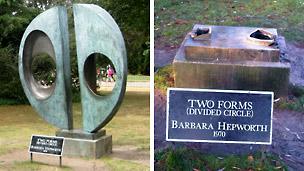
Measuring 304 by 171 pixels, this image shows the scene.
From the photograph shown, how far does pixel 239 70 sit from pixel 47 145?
4315mm

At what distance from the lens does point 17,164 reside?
9117 millimetres

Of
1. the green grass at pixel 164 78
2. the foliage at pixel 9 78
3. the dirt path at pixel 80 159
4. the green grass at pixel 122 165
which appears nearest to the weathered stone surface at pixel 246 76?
the green grass at pixel 164 78

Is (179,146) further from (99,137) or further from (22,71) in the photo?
(22,71)

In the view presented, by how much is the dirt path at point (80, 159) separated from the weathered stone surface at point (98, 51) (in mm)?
671

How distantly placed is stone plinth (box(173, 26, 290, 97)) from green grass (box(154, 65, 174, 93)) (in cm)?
7

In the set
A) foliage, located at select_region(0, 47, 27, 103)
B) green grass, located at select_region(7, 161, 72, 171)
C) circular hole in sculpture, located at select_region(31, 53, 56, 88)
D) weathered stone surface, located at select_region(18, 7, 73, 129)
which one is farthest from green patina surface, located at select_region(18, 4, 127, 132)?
circular hole in sculpture, located at select_region(31, 53, 56, 88)

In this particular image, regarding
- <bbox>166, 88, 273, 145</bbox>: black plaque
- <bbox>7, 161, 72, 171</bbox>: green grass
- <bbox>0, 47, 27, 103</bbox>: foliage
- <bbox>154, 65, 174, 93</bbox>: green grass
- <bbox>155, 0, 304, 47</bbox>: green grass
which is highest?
<bbox>155, 0, 304, 47</bbox>: green grass

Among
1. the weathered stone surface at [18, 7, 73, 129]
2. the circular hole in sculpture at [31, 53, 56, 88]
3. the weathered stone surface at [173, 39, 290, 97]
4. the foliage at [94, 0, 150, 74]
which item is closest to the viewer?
the weathered stone surface at [173, 39, 290, 97]

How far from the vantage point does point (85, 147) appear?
9516 millimetres

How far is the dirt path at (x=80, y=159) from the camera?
896 cm

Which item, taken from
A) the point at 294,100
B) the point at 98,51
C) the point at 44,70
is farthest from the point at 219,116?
the point at 44,70

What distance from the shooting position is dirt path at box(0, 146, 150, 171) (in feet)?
29.4

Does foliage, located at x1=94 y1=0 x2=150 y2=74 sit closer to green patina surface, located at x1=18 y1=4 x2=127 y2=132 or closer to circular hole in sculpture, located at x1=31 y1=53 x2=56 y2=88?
circular hole in sculpture, located at x1=31 y1=53 x2=56 y2=88

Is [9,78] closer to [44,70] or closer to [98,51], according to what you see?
[44,70]
